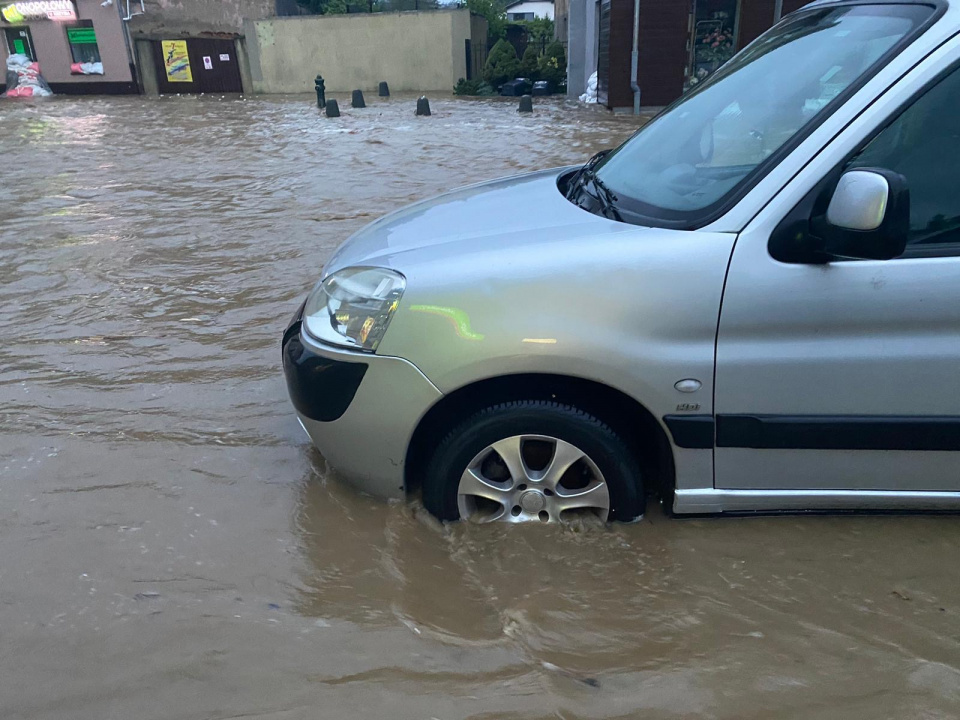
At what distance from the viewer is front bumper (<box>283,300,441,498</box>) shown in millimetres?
2316

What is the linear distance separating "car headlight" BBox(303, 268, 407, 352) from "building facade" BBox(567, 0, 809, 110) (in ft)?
55.6

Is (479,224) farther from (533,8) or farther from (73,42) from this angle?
(533,8)

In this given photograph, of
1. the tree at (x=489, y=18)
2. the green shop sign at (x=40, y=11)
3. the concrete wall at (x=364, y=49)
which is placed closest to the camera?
the green shop sign at (x=40, y=11)

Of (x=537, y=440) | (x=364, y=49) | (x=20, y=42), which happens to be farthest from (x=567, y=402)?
(x=20, y=42)

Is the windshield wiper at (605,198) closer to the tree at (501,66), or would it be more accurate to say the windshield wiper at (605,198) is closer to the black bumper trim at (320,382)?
the black bumper trim at (320,382)

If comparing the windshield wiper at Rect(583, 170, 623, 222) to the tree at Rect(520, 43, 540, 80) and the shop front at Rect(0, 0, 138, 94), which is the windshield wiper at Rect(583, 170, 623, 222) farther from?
the shop front at Rect(0, 0, 138, 94)

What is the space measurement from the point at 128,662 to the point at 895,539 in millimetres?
2520

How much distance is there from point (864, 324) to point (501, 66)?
88.2ft

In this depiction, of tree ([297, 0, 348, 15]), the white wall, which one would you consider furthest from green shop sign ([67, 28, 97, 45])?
the white wall

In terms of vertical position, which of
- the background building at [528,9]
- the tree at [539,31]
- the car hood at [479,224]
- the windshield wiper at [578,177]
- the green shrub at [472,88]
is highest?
the background building at [528,9]

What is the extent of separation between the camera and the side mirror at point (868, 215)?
1883 millimetres

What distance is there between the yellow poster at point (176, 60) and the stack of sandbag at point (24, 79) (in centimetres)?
486

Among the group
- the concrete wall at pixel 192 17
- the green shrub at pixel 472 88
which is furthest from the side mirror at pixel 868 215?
the concrete wall at pixel 192 17

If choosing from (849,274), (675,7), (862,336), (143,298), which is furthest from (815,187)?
(675,7)
